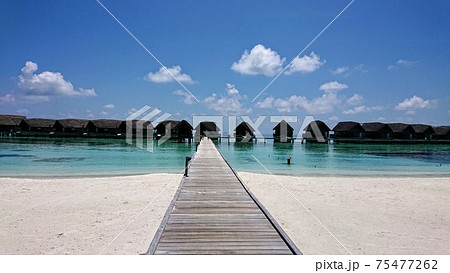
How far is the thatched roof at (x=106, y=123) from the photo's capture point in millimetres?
56406

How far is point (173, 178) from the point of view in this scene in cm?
1298

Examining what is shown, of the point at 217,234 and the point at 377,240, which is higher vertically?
the point at 217,234

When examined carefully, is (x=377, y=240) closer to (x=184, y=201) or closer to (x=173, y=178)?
(x=184, y=201)

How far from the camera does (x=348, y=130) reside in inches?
2175

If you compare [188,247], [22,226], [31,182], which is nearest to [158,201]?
[22,226]

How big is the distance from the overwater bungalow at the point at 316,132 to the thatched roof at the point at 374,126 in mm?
6253

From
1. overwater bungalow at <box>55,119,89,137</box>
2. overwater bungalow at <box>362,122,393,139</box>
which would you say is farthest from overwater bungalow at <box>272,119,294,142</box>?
overwater bungalow at <box>55,119,89,137</box>

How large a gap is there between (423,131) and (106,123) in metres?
56.5

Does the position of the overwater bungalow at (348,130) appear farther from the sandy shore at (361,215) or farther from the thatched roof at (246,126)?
the sandy shore at (361,215)

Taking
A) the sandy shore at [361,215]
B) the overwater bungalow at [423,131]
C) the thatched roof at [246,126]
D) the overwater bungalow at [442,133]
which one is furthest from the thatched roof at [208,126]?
the sandy shore at [361,215]

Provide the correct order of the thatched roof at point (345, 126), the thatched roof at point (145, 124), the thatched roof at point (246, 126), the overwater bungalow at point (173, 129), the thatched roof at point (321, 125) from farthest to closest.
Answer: the thatched roof at point (145, 124) < the thatched roof at point (246, 126) < the thatched roof at point (345, 126) < the thatched roof at point (321, 125) < the overwater bungalow at point (173, 129)

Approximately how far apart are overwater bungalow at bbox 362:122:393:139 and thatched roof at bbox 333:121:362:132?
1554 millimetres

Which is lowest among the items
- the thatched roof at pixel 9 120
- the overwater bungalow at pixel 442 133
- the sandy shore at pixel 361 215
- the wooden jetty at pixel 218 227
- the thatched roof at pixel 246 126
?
the sandy shore at pixel 361 215
